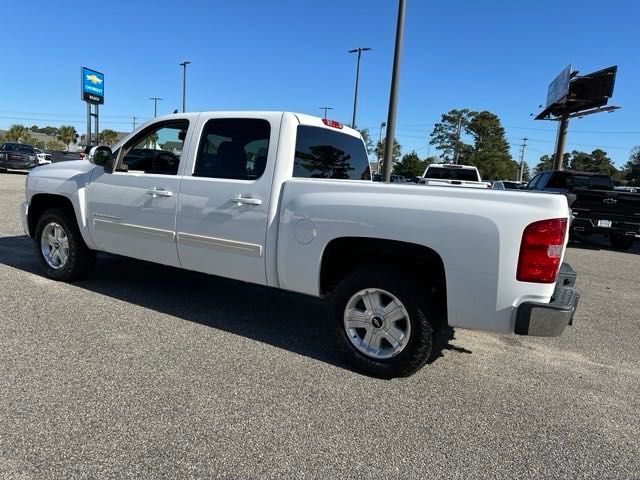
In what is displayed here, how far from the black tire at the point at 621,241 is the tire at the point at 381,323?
9.91 meters

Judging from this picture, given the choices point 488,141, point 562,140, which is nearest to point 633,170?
point 488,141

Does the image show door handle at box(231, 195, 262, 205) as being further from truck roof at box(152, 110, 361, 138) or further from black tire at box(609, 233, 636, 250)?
black tire at box(609, 233, 636, 250)

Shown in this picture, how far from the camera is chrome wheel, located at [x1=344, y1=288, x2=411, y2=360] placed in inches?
139

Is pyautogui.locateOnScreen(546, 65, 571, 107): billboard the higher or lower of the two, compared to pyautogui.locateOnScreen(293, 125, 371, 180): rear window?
higher

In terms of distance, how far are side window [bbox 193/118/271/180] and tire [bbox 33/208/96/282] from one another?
77.5 inches

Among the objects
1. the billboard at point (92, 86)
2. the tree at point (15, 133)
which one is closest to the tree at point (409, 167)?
the billboard at point (92, 86)

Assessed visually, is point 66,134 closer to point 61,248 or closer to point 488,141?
point 488,141

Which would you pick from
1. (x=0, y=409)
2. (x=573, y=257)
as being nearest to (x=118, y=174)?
(x=0, y=409)

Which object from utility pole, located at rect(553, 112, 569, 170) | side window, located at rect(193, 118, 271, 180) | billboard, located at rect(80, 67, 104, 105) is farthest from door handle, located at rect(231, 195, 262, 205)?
billboard, located at rect(80, 67, 104, 105)

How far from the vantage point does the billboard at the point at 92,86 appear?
36.1m

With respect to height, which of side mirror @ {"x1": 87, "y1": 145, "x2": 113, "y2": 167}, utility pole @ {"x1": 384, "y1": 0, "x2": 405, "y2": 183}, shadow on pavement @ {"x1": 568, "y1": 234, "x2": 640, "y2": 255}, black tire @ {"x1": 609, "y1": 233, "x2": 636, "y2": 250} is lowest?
shadow on pavement @ {"x1": 568, "y1": 234, "x2": 640, "y2": 255}

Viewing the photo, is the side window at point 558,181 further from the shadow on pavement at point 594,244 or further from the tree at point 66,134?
the tree at point 66,134

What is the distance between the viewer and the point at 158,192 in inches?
182

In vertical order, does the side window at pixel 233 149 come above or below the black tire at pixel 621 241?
above
